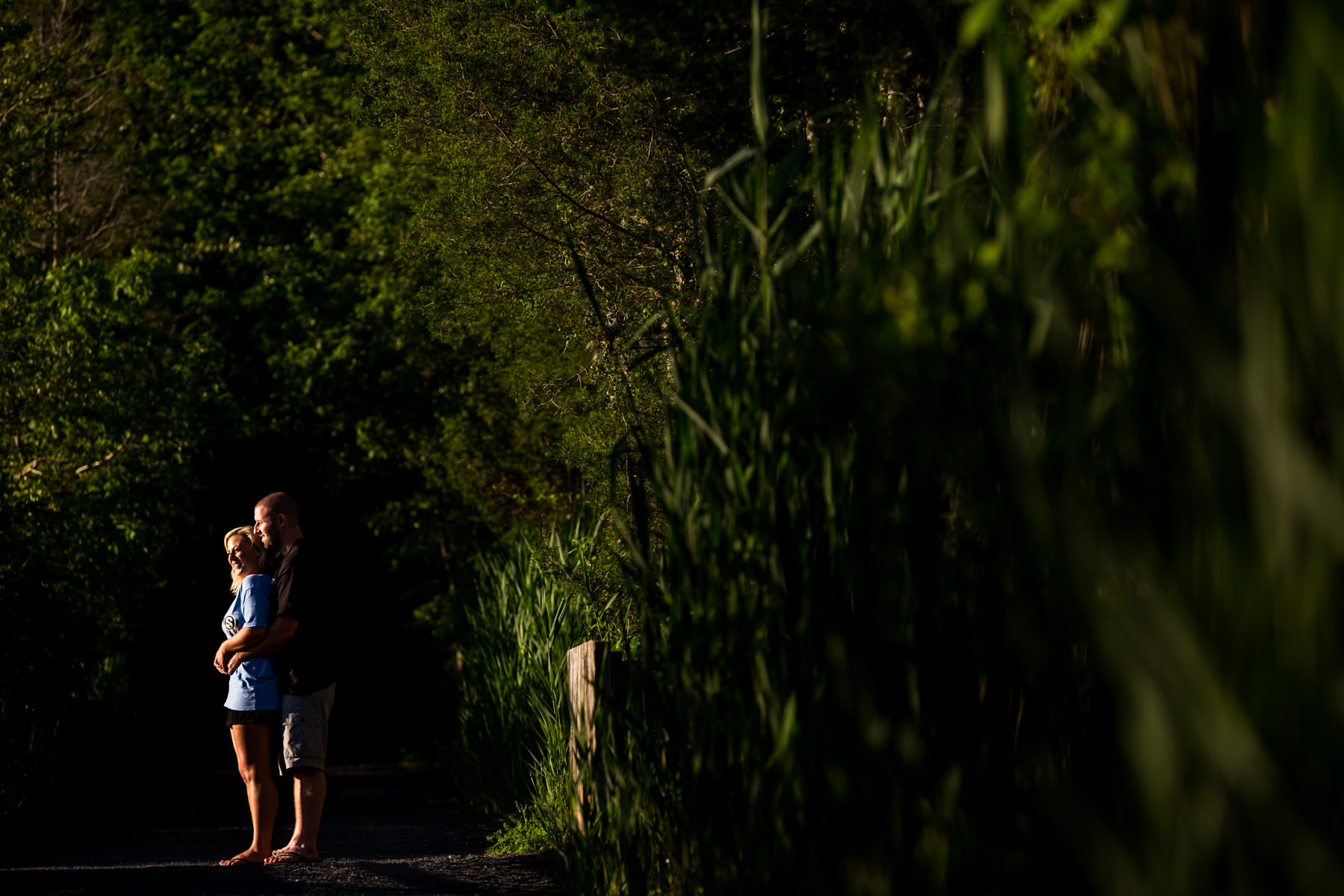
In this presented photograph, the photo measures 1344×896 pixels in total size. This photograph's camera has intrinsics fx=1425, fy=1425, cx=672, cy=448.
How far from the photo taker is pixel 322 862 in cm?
679

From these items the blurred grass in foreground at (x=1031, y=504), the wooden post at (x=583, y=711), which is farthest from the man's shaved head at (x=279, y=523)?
the blurred grass in foreground at (x=1031, y=504)

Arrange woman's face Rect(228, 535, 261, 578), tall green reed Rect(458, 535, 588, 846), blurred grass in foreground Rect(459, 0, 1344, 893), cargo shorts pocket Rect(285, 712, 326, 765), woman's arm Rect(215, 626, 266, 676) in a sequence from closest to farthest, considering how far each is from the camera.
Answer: blurred grass in foreground Rect(459, 0, 1344, 893) < cargo shorts pocket Rect(285, 712, 326, 765) < woman's arm Rect(215, 626, 266, 676) < woman's face Rect(228, 535, 261, 578) < tall green reed Rect(458, 535, 588, 846)

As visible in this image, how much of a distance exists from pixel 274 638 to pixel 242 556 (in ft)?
1.93

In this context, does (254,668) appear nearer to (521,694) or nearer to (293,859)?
(293,859)

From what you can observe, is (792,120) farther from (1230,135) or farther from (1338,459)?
(1338,459)

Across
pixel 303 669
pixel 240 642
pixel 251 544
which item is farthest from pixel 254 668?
pixel 251 544

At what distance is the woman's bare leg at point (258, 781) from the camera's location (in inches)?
267

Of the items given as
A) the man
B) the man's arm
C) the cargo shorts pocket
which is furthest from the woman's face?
the cargo shorts pocket

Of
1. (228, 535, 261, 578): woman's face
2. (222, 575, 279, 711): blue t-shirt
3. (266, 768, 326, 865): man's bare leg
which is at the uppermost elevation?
(228, 535, 261, 578): woman's face

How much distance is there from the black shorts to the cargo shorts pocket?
0.18 metres

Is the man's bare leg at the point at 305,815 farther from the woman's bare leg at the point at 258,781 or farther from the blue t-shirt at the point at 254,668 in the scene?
the blue t-shirt at the point at 254,668

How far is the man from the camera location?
670 centimetres

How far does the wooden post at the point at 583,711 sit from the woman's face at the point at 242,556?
2026 mm

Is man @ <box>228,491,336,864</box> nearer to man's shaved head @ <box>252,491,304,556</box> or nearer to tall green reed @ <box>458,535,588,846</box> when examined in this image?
man's shaved head @ <box>252,491,304,556</box>
